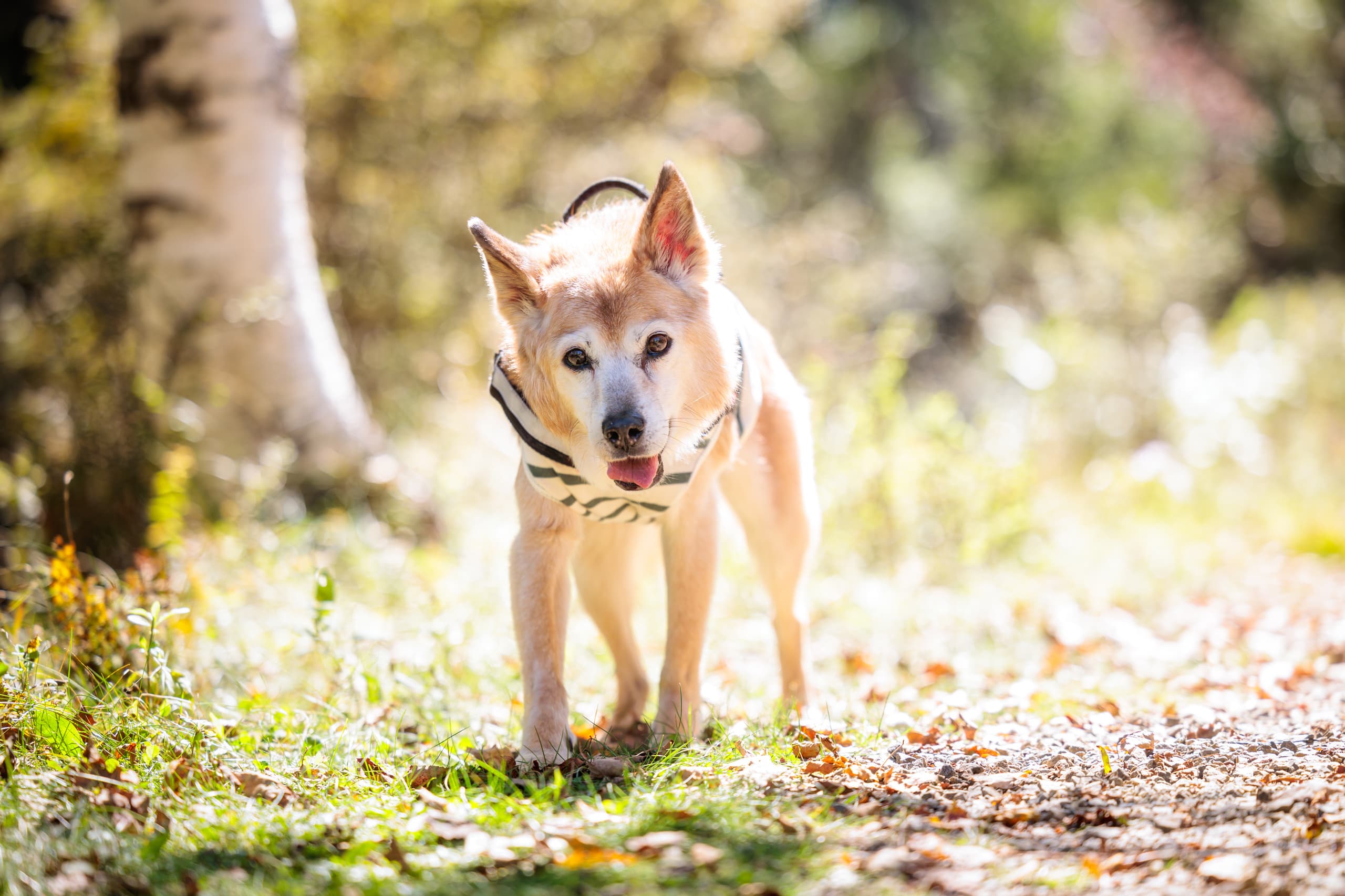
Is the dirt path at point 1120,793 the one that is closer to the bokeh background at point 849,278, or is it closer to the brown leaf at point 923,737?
the brown leaf at point 923,737

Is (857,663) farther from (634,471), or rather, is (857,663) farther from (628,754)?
(634,471)

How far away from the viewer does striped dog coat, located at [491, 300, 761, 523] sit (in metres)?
3.46

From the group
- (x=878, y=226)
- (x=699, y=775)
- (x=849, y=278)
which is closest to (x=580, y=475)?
(x=699, y=775)

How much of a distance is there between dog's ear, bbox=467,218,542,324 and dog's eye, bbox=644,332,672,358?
0.43m

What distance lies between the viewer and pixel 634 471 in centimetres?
331

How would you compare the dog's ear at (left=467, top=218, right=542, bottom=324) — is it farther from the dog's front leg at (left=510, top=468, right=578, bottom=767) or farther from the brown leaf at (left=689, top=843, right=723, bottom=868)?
the brown leaf at (left=689, top=843, right=723, bottom=868)

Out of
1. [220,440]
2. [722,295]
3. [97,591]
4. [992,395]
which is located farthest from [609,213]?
[992,395]

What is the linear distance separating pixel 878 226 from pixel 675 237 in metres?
14.2

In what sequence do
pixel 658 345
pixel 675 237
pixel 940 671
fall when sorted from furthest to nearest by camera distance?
pixel 940 671
pixel 675 237
pixel 658 345

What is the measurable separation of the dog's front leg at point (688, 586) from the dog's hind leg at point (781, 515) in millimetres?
386

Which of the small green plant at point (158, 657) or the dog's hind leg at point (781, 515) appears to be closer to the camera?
the small green plant at point (158, 657)

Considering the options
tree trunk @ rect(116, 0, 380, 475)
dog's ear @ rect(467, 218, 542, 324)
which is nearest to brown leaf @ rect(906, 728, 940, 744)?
dog's ear @ rect(467, 218, 542, 324)

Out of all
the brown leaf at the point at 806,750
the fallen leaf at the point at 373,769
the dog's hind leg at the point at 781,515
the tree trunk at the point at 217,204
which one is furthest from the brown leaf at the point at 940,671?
the tree trunk at the point at 217,204

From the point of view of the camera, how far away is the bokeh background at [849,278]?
19.0 feet
